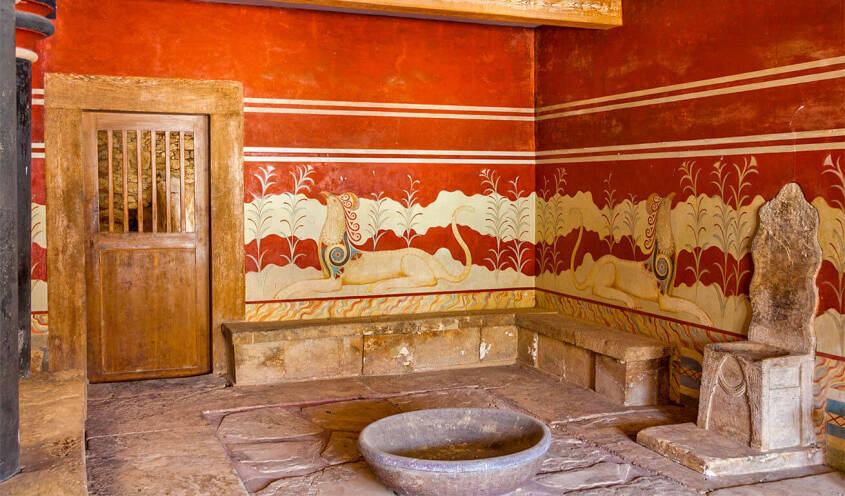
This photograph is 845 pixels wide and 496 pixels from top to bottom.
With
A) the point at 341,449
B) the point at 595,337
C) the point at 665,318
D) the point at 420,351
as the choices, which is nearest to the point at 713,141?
the point at 665,318

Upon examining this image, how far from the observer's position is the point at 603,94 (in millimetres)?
5664

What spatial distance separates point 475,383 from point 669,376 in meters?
1.34

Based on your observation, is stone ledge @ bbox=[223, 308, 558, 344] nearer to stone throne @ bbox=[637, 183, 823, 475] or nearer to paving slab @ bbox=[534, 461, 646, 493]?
stone throne @ bbox=[637, 183, 823, 475]

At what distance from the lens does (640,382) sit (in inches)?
195

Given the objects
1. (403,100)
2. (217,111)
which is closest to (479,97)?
(403,100)

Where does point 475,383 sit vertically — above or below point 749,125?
below

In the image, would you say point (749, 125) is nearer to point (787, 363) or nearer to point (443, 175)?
point (787, 363)

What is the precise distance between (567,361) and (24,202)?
3623 millimetres

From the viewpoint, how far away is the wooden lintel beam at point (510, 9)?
192 inches

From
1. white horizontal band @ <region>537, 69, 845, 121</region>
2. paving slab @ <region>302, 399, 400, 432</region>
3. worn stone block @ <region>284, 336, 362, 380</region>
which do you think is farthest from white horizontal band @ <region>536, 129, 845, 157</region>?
paving slab @ <region>302, 399, 400, 432</region>

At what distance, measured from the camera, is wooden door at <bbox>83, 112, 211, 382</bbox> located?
5402 millimetres

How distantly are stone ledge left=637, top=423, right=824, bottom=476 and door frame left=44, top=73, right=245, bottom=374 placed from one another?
3215mm

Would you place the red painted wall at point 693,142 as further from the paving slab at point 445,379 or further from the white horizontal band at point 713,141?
the paving slab at point 445,379

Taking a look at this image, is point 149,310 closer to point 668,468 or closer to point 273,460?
point 273,460
